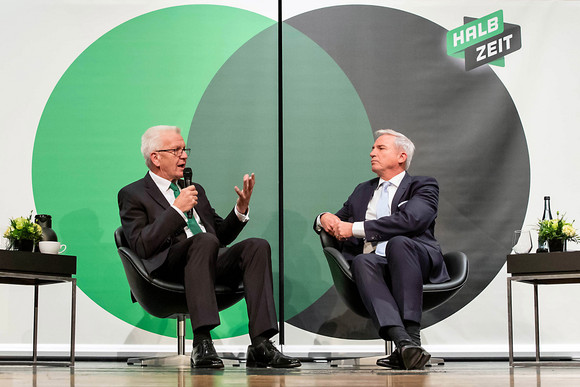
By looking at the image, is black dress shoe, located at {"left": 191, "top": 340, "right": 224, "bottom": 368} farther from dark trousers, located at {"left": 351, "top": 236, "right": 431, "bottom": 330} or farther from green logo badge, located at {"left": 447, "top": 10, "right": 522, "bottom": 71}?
green logo badge, located at {"left": 447, "top": 10, "right": 522, "bottom": 71}

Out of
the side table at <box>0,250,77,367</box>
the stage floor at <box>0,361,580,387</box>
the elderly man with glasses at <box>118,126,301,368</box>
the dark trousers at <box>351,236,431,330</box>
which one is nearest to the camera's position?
the stage floor at <box>0,361,580,387</box>

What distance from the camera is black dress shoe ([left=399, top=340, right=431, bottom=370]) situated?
311cm

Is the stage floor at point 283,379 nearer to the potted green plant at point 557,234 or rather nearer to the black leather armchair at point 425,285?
the black leather armchair at point 425,285

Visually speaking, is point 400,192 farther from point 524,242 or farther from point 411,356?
point 411,356

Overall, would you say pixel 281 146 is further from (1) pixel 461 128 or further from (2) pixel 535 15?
(2) pixel 535 15

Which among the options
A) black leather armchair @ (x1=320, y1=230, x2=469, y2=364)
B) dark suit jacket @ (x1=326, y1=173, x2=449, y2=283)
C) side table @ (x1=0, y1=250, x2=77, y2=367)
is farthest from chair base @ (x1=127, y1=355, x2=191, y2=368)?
dark suit jacket @ (x1=326, y1=173, x2=449, y2=283)

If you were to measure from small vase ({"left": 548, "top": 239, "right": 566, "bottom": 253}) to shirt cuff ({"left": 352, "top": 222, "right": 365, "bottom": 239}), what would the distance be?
36.3 inches

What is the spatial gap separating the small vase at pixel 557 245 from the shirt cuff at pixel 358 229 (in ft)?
3.02

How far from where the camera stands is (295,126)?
4.76 m

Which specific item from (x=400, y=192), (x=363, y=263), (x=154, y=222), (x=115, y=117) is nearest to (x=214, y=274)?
(x=154, y=222)

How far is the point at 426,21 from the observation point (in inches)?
192

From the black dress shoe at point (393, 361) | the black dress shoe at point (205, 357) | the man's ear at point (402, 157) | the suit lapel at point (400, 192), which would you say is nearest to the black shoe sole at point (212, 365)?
the black dress shoe at point (205, 357)

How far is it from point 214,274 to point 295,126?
1646mm

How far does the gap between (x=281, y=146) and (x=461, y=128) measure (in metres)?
1.15
